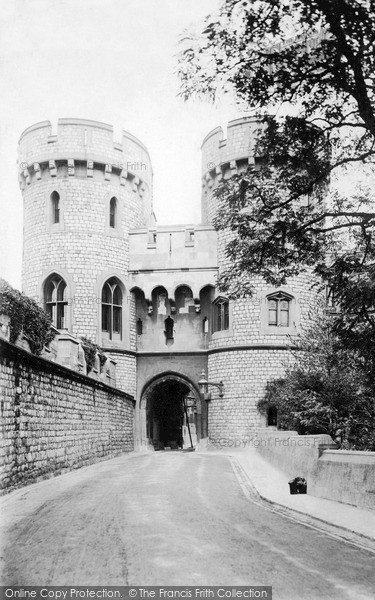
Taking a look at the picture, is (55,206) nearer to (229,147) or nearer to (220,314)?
(229,147)

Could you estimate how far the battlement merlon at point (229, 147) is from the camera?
28.8 metres

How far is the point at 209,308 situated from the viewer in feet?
101

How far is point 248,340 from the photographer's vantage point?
28016 mm

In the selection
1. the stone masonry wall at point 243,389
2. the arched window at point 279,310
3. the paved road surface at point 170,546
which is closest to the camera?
the paved road surface at point 170,546

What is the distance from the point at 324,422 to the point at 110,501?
1077 cm

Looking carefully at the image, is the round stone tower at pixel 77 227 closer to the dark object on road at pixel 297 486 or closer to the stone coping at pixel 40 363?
the stone coping at pixel 40 363

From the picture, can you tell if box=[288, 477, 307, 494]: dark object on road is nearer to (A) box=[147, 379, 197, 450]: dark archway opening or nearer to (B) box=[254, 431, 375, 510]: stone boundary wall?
(B) box=[254, 431, 375, 510]: stone boundary wall

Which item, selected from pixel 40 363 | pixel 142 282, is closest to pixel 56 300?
pixel 142 282

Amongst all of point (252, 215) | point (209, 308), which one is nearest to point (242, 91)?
point (252, 215)

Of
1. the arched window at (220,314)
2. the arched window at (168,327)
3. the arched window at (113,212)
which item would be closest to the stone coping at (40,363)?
the arched window at (220,314)

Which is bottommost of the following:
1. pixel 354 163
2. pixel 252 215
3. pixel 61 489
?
pixel 61 489

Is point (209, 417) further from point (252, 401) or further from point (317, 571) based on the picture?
point (317, 571)

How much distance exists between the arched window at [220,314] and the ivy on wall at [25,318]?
14.6 m

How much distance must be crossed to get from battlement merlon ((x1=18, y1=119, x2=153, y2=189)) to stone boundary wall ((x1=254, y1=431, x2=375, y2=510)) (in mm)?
17551
